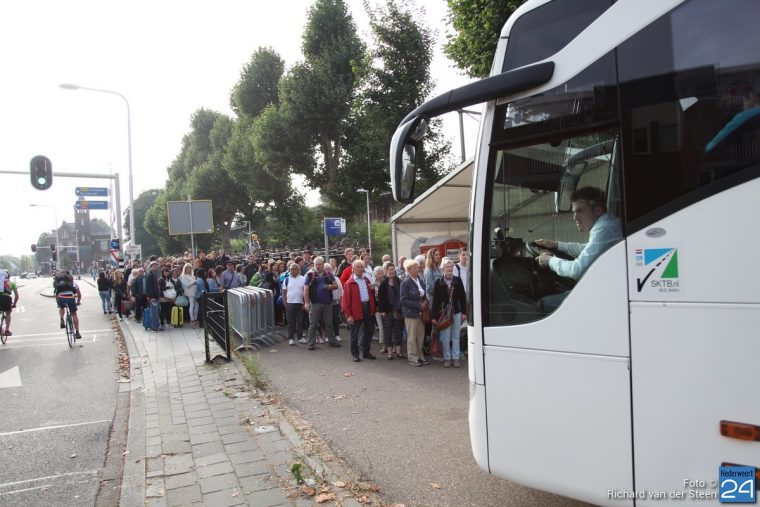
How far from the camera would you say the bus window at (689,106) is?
2455mm

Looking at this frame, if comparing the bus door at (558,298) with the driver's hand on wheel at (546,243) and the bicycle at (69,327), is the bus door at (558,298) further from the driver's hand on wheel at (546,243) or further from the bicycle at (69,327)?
the bicycle at (69,327)

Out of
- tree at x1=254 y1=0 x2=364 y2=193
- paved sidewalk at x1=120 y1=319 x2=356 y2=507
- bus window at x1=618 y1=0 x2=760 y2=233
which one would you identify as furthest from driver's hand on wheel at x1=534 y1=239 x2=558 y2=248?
tree at x1=254 y1=0 x2=364 y2=193

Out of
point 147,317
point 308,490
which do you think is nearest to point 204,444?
point 308,490

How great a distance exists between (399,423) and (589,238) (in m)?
3.59

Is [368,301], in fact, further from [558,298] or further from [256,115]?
[256,115]

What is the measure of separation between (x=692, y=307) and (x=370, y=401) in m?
4.74

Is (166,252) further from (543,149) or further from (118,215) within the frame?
(543,149)

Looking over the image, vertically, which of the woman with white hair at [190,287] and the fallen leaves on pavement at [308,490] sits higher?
the woman with white hair at [190,287]

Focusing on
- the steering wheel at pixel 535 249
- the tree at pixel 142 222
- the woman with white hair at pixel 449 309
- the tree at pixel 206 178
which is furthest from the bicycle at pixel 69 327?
the tree at pixel 142 222

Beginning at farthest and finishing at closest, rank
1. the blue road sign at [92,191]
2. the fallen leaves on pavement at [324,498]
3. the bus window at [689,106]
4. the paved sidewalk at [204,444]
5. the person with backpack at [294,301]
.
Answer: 1. the blue road sign at [92,191]
2. the person with backpack at [294,301]
3. the paved sidewalk at [204,444]
4. the fallen leaves on pavement at [324,498]
5. the bus window at [689,106]

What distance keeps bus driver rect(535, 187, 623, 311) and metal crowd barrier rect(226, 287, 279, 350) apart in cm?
814

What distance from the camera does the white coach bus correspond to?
8.00ft

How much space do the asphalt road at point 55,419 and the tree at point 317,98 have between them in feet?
70.5

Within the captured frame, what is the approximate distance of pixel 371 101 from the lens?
24.1m
